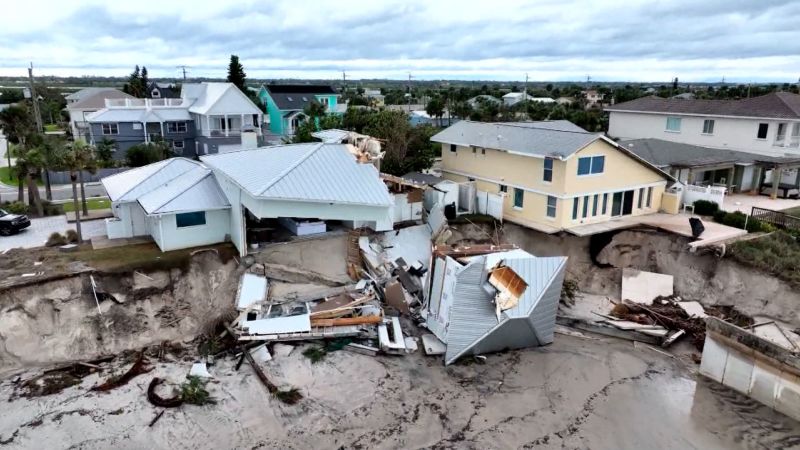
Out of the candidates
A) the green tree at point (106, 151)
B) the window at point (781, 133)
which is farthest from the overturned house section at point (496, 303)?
the green tree at point (106, 151)

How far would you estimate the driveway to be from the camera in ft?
76.2

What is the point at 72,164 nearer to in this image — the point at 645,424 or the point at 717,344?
the point at 645,424

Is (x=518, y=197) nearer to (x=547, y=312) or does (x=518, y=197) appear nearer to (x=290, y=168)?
(x=547, y=312)

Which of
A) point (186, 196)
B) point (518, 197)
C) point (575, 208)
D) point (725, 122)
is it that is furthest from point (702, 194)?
point (186, 196)

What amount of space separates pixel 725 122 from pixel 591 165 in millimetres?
20696

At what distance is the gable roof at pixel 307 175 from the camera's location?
70.9ft

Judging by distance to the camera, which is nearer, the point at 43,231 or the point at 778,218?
the point at 43,231

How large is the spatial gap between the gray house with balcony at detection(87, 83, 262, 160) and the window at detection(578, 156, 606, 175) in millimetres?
28952

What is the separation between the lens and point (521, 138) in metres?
28.7

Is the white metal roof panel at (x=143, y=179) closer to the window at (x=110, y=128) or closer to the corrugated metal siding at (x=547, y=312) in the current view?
the corrugated metal siding at (x=547, y=312)

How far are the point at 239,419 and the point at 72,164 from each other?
45.9 ft

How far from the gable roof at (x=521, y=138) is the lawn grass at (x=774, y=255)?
820cm

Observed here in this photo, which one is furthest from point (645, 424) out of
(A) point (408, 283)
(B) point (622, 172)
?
(B) point (622, 172)

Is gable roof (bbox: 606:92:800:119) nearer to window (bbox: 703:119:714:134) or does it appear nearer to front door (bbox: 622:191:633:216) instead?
window (bbox: 703:119:714:134)
